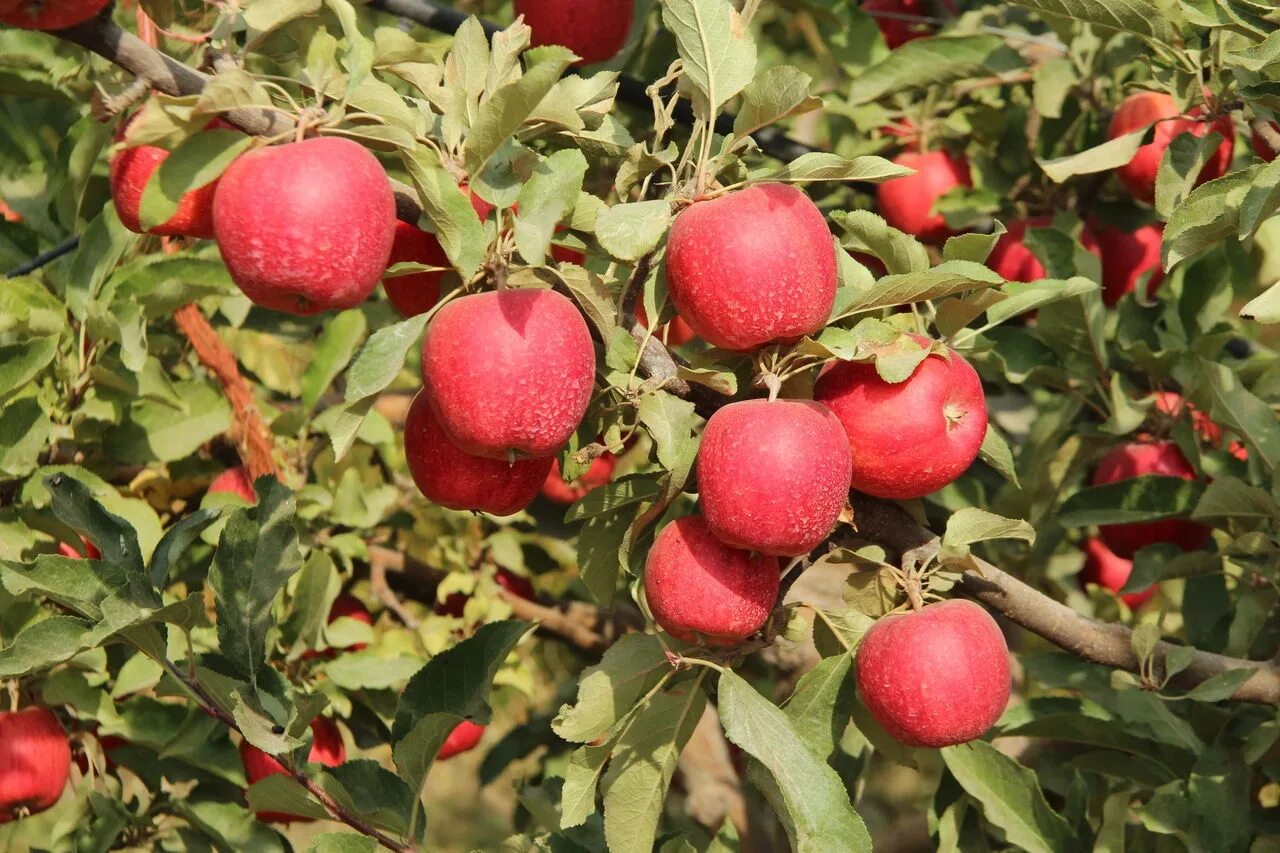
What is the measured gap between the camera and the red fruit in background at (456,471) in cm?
112

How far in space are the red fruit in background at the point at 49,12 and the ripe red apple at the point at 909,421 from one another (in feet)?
2.12

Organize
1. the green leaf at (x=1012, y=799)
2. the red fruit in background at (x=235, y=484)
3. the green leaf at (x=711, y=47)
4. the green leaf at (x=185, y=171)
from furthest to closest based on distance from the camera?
the red fruit in background at (x=235, y=484) → the green leaf at (x=1012, y=799) → the green leaf at (x=711, y=47) → the green leaf at (x=185, y=171)

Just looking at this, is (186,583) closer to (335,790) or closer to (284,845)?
(284,845)

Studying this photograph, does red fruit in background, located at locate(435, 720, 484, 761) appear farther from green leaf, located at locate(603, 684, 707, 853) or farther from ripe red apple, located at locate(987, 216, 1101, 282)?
ripe red apple, located at locate(987, 216, 1101, 282)

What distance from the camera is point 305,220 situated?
3.06ft

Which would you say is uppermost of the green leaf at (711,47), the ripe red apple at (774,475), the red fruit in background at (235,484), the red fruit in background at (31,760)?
the green leaf at (711,47)

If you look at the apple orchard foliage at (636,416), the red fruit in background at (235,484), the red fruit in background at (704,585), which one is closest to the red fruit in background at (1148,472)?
the apple orchard foliage at (636,416)

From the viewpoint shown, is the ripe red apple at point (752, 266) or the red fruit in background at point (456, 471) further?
the red fruit in background at point (456, 471)

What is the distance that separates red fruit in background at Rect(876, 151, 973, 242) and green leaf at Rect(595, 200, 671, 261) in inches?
42.9

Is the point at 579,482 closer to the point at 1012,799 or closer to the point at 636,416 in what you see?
the point at 1012,799

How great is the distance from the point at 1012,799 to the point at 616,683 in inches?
19.0

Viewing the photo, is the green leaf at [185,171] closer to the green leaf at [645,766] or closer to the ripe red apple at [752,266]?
the ripe red apple at [752,266]

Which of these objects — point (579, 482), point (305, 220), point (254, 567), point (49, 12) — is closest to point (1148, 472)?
point (579, 482)

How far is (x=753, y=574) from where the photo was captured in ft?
3.63
